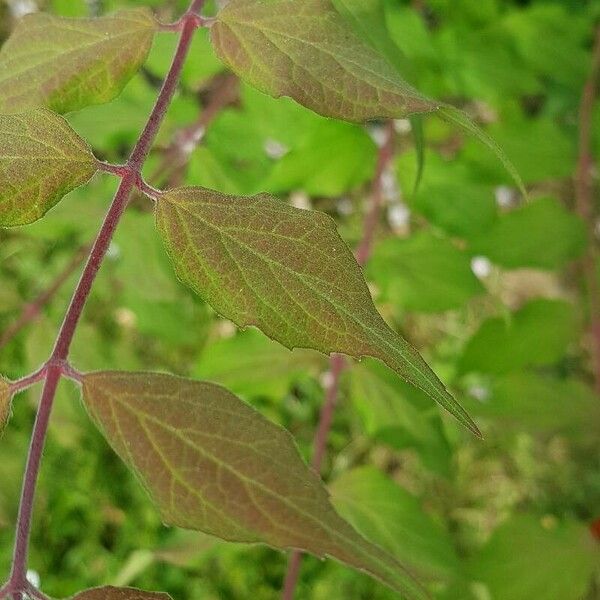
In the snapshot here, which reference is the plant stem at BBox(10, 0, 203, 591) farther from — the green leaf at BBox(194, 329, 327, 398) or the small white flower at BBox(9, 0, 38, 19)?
the small white flower at BBox(9, 0, 38, 19)

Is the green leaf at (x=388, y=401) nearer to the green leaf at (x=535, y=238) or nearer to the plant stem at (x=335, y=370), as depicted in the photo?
the plant stem at (x=335, y=370)

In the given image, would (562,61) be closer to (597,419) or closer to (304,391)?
(597,419)

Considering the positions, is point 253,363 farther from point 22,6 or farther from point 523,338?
point 22,6

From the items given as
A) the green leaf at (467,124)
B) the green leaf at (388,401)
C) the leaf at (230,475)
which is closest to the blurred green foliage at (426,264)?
the green leaf at (388,401)

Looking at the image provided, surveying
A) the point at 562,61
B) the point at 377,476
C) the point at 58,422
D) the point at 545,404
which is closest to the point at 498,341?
the point at 545,404

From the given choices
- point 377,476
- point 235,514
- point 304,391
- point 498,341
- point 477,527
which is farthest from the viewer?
point 304,391

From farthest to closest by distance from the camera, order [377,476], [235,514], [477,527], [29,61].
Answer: [477,527], [377,476], [29,61], [235,514]

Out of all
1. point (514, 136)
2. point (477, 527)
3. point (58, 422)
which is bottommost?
point (477, 527)

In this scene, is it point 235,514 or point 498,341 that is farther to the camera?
point 498,341
